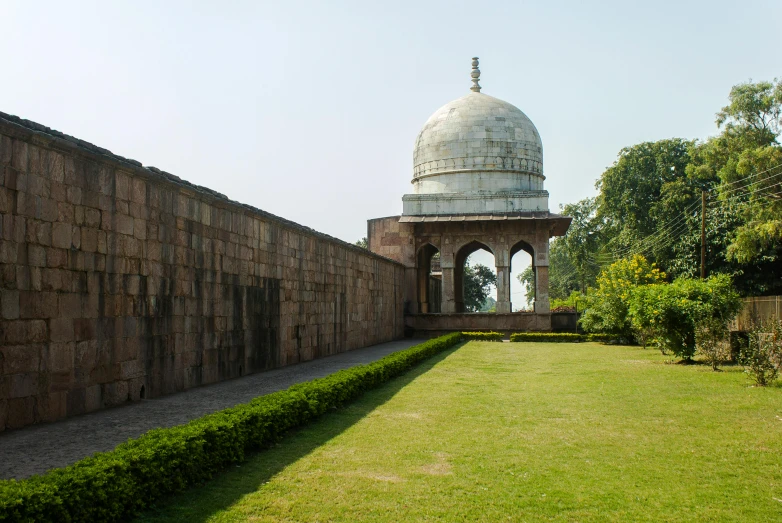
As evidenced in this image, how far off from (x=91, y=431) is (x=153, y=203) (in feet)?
12.5

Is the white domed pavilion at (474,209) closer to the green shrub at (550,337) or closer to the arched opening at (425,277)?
the arched opening at (425,277)

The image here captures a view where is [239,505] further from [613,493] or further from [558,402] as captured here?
[558,402]

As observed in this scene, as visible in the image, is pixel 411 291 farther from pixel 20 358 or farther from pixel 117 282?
pixel 20 358

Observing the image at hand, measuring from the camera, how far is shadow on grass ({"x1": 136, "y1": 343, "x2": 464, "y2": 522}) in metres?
4.71

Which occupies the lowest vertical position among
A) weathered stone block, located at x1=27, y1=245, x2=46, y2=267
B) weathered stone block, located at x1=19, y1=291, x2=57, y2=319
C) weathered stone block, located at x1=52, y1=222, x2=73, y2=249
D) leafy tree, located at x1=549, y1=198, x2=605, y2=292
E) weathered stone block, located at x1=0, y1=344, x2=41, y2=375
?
weathered stone block, located at x1=0, y1=344, x2=41, y2=375

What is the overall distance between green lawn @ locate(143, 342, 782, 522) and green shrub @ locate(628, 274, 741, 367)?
457cm

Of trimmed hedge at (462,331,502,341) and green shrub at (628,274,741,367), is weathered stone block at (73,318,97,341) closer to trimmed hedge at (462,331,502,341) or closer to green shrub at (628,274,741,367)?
green shrub at (628,274,741,367)

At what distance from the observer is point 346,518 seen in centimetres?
461

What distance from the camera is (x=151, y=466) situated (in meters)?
4.87

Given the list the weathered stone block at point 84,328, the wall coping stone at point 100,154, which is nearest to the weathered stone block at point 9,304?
the weathered stone block at point 84,328

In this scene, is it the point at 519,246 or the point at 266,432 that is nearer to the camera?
the point at 266,432

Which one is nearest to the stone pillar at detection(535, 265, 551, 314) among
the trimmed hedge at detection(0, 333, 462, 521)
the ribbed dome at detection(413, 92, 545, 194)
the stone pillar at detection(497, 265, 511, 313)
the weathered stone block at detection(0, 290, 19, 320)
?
the stone pillar at detection(497, 265, 511, 313)

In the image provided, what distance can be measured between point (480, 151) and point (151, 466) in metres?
28.8

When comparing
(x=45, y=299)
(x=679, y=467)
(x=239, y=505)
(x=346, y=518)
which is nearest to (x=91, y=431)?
(x=45, y=299)
